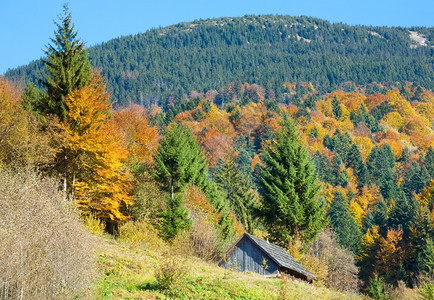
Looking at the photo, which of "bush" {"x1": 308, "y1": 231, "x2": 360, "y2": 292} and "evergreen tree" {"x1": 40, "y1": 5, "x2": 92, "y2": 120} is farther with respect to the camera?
"bush" {"x1": 308, "y1": 231, "x2": 360, "y2": 292}

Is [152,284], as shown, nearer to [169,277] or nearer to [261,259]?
[169,277]

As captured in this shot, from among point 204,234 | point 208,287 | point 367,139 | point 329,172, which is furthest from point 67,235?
point 367,139

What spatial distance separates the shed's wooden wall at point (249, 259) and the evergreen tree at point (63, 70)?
45.4 feet

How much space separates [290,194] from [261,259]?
5.94 meters

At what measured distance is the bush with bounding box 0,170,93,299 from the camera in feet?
42.5

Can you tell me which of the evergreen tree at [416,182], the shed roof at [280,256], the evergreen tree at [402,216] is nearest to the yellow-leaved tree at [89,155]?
the shed roof at [280,256]

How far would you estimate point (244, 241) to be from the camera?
33781 mm

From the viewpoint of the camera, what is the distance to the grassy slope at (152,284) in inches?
719

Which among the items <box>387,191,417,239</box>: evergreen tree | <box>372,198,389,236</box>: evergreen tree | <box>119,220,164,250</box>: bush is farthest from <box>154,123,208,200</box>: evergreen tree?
<box>372,198,389,236</box>: evergreen tree

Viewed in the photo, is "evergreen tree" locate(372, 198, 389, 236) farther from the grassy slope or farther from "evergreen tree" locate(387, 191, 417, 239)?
the grassy slope

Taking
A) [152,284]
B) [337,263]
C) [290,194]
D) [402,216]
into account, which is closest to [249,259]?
[290,194]

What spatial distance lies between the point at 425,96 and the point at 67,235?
195 m

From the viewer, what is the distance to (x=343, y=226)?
91.6 meters

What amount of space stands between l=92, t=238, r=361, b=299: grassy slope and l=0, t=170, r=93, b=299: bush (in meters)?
2.20
